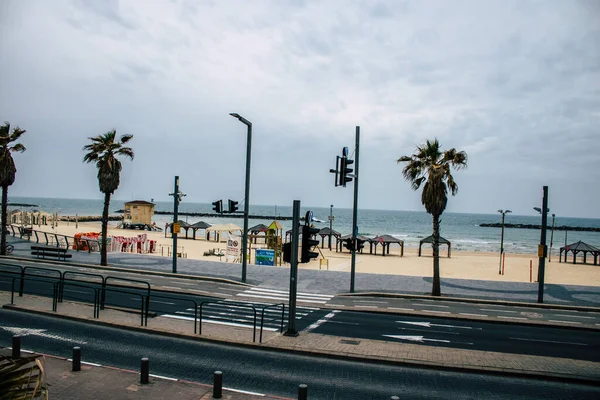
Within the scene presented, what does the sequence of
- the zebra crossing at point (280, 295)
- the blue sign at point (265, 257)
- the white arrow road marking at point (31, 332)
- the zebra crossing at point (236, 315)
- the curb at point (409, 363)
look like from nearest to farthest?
the curb at point (409, 363) → the white arrow road marking at point (31, 332) → the zebra crossing at point (236, 315) → the zebra crossing at point (280, 295) → the blue sign at point (265, 257)

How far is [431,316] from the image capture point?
19016 millimetres

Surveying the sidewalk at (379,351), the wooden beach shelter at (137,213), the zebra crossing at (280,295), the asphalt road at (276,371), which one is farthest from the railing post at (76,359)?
the wooden beach shelter at (137,213)

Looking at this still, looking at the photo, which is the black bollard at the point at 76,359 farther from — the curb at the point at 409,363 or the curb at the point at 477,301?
the curb at the point at 477,301

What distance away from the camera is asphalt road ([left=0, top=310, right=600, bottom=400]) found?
10.0m

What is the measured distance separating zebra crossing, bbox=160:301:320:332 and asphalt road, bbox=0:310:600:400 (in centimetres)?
284

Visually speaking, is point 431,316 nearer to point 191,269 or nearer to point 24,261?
point 191,269

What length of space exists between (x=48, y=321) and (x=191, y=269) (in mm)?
15420

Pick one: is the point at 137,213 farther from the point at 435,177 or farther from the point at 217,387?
the point at 217,387

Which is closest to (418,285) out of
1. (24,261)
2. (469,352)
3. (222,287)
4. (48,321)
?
(222,287)

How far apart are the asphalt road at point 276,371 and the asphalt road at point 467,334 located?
3.15 meters

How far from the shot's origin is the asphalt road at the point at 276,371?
10039 millimetres

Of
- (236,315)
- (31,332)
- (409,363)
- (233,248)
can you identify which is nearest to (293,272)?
(409,363)

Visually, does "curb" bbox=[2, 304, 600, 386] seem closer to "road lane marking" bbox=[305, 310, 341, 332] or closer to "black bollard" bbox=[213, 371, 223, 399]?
"road lane marking" bbox=[305, 310, 341, 332]

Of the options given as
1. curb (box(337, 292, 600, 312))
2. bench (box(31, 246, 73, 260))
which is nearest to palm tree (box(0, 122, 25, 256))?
bench (box(31, 246, 73, 260))
